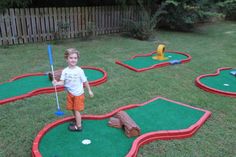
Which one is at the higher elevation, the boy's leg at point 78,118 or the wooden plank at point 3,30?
the wooden plank at point 3,30

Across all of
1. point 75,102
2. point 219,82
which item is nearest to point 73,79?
point 75,102

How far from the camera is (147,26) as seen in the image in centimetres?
980

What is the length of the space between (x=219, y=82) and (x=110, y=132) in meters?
3.24

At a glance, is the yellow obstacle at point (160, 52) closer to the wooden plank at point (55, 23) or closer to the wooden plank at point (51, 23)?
the wooden plank at point (55, 23)

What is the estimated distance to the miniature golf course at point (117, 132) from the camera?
2770 millimetres

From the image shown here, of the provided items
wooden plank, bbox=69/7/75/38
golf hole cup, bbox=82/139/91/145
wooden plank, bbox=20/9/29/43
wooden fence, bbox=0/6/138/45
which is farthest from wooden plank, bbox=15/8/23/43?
golf hole cup, bbox=82/139/91/145

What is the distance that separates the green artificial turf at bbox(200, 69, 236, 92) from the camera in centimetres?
487

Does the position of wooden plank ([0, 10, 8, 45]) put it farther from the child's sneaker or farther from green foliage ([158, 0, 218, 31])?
green foliage ([158, 0, 218, 31])

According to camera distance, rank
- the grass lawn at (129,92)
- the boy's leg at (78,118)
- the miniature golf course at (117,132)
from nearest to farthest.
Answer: the miniature golf course at (117,132) → the grass lawn at (129,92) → the boy's leg at (78,118)

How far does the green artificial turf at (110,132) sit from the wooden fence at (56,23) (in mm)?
5924

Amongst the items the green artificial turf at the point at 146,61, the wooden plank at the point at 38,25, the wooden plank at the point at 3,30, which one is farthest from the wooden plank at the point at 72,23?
the green artificial turf at the point at 146,61

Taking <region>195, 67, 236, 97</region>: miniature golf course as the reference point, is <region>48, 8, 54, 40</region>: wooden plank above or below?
above

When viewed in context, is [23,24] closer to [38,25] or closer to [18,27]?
[18,27]

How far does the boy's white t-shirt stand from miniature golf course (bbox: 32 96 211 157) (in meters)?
0.56
